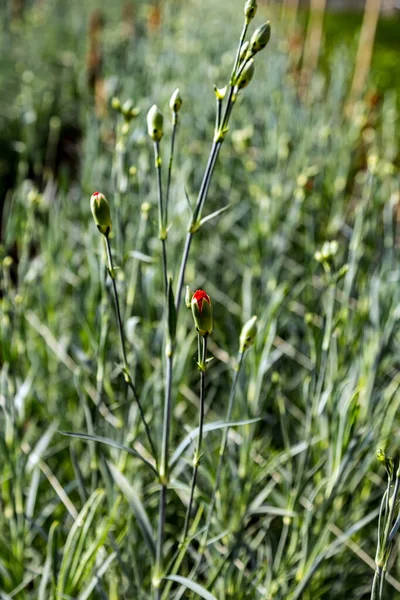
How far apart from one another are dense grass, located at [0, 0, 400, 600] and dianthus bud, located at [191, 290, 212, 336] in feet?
0.26

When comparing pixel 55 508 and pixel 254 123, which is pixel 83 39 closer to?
pixel 254 123

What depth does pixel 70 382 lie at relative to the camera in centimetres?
139

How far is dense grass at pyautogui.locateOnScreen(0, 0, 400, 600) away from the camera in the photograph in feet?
3.01

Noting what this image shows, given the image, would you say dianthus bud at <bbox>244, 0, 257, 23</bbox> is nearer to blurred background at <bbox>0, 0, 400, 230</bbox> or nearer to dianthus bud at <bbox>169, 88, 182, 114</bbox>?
dianthus bud at <bbox>169, 88, 182, 114</bbox>

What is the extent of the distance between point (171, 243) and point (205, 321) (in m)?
0.89

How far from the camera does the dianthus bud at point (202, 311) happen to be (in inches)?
22.6

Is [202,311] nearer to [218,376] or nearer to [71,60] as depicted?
[218,376]

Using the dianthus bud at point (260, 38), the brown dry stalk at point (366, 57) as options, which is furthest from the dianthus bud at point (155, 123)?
the brown dry stalk at point (366, 57)

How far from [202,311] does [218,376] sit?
0.86 meters

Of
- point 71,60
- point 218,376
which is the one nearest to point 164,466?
Result: point 218,376

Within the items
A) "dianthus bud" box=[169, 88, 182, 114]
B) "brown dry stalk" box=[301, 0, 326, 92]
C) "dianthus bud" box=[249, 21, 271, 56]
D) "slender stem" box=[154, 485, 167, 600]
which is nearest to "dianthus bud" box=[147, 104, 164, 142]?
"dianthus bud" box=[169, 88, 182, 114]

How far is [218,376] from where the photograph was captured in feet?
4.68

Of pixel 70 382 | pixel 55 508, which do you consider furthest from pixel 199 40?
pixel 55 508

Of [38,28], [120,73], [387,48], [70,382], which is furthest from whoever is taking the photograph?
[387,48]
